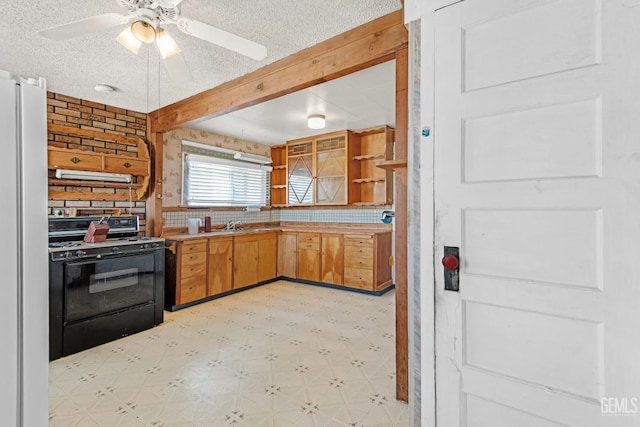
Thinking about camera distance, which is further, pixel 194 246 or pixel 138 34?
pixel 194 246

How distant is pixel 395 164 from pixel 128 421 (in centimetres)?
214

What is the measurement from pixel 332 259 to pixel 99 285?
2.96 m

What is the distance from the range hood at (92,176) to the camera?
3178mm

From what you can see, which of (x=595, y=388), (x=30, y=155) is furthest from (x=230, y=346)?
(x=595, y=388)

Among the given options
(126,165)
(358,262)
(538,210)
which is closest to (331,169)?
(358,262)

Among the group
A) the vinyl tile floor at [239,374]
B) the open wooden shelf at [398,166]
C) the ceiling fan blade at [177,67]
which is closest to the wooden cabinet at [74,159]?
the vinyl tile floor at [239,374]

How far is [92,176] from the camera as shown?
134 inches

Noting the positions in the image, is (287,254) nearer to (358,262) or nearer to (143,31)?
(358,262)

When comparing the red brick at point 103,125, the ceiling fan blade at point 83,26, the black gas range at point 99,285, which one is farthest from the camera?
the red brick at point 103,125

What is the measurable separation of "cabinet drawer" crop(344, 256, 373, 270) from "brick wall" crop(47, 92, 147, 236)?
281cm

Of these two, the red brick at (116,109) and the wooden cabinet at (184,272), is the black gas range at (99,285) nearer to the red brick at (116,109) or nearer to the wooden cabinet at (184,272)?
the wooden cabinet at (184,272)

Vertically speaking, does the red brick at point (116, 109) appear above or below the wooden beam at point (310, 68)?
above

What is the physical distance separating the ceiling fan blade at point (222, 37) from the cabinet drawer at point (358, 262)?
10.9 feet

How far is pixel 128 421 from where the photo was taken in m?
1.82
